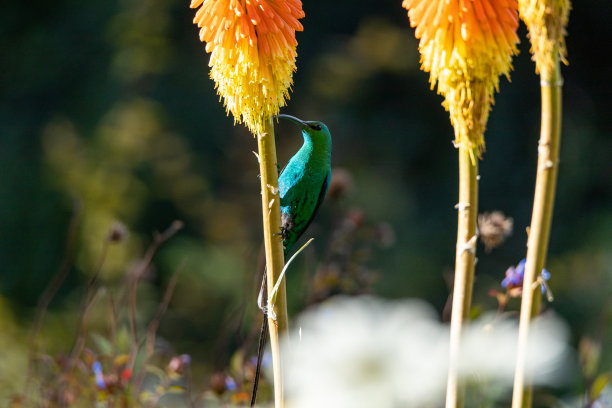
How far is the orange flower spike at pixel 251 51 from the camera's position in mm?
828

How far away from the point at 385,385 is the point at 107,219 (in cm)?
447

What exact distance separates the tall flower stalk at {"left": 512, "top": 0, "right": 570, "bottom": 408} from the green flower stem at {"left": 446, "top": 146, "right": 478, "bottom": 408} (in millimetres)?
55

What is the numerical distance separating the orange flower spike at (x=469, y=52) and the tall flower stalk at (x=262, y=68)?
0.59ft

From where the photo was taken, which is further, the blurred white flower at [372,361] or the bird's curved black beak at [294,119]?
the bird's curved black beak at [294,119]

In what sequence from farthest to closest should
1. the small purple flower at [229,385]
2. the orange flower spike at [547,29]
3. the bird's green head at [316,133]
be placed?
the small purple flower at [229,385] → the bird's green head at [316,133] → the orange flower spike at [547,29]

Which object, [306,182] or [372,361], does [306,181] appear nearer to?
[306,182]

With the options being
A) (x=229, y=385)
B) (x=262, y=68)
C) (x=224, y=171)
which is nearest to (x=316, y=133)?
(x=262, y=68)

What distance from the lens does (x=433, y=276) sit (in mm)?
4926

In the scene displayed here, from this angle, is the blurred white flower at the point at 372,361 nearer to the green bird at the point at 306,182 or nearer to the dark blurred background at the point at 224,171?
the green bird at the point at 306,182

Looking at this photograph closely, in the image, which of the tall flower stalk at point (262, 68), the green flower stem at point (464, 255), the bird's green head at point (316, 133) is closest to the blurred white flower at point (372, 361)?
the green flower stem at point (464, 255)

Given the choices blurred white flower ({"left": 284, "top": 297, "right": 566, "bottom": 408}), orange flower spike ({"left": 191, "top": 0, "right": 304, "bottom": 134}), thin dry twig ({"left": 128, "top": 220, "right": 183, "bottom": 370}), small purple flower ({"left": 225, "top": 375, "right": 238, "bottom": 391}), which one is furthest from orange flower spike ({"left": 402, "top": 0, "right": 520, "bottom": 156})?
small purple flower ({"left": 225, "top": 375, "right": 238, "bottom": 391})

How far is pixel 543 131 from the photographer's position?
68 cm

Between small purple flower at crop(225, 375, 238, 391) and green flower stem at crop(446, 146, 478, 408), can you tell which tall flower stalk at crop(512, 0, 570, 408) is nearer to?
green flower stem at crop(446, 146, 478, 408)

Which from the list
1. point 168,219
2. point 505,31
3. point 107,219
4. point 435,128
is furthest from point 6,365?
point 435,128
